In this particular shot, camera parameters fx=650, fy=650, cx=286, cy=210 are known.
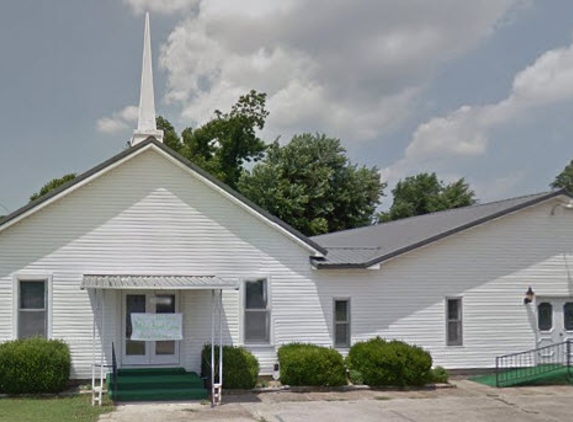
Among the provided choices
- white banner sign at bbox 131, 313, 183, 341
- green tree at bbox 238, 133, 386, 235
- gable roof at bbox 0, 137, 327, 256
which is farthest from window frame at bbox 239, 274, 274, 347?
green tree at bbox 238, 133, 386, 235

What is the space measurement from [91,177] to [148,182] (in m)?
1.46

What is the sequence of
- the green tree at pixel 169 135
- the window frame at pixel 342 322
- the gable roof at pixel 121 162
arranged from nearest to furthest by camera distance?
the gable roof at pixel 121 162 < the window frame at pixel 342 322 < the green tree at pixel 169 135

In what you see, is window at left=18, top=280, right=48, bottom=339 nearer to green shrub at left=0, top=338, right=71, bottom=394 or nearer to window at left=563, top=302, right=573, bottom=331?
green shrub at left=0, top=338, right=71, bottom=394

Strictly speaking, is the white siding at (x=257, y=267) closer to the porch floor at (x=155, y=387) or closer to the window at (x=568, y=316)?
the window at (x=568, y=316)

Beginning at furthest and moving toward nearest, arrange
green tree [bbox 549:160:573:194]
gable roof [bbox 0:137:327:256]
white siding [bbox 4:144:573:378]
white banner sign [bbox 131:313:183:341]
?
green tree [bbox 549:160:573:194], white siding [bbox 4:144:573:378], gable roof [bbox 0:137:327:256], white banner sign [bbox 131:313:183:341]

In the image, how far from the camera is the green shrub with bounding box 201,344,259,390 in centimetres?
1609

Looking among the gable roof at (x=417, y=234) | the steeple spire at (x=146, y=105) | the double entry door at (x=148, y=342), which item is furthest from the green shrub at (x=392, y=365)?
the steeple spire at (x=146, y=105)

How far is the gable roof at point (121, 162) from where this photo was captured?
53.3 ft

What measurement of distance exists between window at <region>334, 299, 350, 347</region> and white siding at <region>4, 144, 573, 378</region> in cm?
20

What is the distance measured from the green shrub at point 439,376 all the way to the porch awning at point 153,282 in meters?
6.19

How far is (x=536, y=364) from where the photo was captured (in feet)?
63.5

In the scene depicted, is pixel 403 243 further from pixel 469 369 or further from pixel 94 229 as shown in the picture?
pixel 94 229

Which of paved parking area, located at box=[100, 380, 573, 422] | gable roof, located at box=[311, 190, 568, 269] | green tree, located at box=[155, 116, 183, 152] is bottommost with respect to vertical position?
paved parking area, located at box=[100, 380, 573, 422]

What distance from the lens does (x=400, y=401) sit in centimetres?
1536
